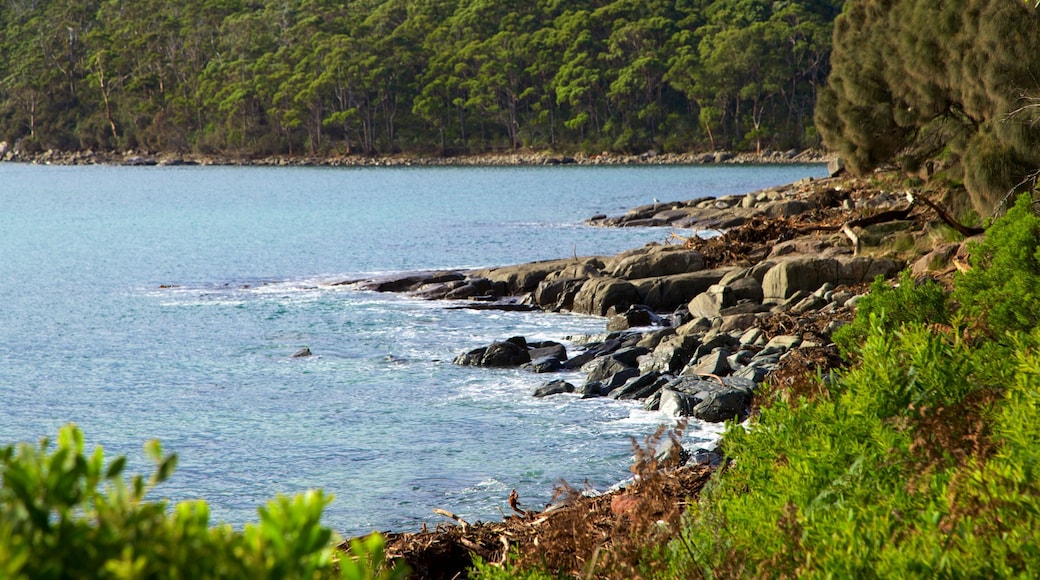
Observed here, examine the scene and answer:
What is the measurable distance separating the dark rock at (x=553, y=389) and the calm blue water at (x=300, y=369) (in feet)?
0.72

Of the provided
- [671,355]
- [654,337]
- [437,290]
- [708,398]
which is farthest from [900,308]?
[437,290]

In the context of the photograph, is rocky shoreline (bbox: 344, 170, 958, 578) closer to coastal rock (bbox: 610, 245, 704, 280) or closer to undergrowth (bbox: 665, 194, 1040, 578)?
coastal rock (bbox: 610, 245, 704, 280)

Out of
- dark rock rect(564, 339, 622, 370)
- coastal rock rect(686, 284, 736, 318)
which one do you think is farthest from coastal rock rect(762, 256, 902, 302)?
dark rock rect(564, 339, 622, 370)

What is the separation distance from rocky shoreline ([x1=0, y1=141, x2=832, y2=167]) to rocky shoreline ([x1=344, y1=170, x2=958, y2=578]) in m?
63.0

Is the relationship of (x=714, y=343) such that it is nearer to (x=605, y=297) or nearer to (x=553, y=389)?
(x=553, y=389)

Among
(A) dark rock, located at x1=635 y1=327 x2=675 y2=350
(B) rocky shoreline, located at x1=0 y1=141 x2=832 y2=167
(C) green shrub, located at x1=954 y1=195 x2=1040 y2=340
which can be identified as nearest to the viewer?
(C) green shrub, located at x1=954 y1=195 x2=1040 y2=340

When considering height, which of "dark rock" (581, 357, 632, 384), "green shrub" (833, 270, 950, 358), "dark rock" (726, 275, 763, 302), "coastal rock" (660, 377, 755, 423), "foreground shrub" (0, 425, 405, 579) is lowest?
"dark rock" (581, 357, 632, 384)

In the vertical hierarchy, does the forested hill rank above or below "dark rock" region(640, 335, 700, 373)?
above

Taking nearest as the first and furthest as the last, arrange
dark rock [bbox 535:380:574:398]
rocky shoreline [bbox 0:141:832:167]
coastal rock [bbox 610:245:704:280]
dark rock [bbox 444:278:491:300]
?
dark rock [bbox 535:380:574:398]
coastal rock [bbox 610:245:704:280]
dark rock [bbox 444:278:491:300]
rocky shoreline [bbox 0:141:832:167]

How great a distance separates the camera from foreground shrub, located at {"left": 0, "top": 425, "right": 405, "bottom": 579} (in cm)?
168

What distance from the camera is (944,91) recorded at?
2148 centimetres

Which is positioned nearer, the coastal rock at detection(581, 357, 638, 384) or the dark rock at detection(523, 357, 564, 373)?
the coastal rock at detection(581, 357, 638, 384)

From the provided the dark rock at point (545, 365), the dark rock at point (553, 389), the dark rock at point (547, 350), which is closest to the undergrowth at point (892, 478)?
the dark rock at point (553, 389)

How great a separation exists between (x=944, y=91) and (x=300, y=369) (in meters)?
14.2
